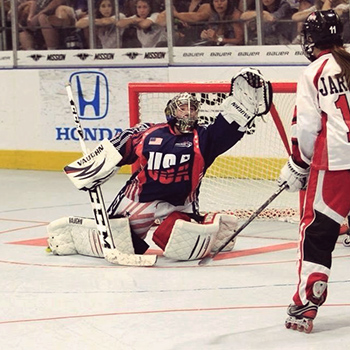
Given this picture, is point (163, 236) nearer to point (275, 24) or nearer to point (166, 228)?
point (166, 228)

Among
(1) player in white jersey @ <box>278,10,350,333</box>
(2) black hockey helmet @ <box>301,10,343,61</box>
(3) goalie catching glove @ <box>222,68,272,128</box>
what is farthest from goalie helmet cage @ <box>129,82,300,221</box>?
(1) player in white jersey @ <box>278,10,350,333</box>

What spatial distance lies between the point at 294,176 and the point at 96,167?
163cm

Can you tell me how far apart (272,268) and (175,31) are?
3.72m

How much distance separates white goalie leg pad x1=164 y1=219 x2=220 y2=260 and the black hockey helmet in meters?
1.46

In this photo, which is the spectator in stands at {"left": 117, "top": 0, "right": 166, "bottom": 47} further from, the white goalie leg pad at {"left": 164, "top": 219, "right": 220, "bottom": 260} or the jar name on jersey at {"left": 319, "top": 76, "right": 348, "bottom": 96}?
the jar name on jersey at {"left": 319, "top": 76, "right": 348, "bottom": 96}

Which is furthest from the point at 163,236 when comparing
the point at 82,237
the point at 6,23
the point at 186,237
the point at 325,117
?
the point at 6,23

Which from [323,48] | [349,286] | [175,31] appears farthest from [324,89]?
[175,31]

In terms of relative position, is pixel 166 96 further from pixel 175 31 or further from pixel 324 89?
pixel 324 89

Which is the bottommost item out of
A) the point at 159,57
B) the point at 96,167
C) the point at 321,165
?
the point at 96,167

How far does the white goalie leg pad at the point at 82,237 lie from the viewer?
5.66 metres

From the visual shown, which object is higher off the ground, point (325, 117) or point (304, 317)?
point (325, 117)

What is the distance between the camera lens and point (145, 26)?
29.4 feet

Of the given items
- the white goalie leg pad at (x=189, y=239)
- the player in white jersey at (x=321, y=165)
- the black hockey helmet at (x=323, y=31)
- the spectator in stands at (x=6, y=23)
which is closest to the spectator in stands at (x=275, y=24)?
the spectator in stands at (x=6, y=23)

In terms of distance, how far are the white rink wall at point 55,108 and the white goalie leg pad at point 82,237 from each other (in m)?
2.96
